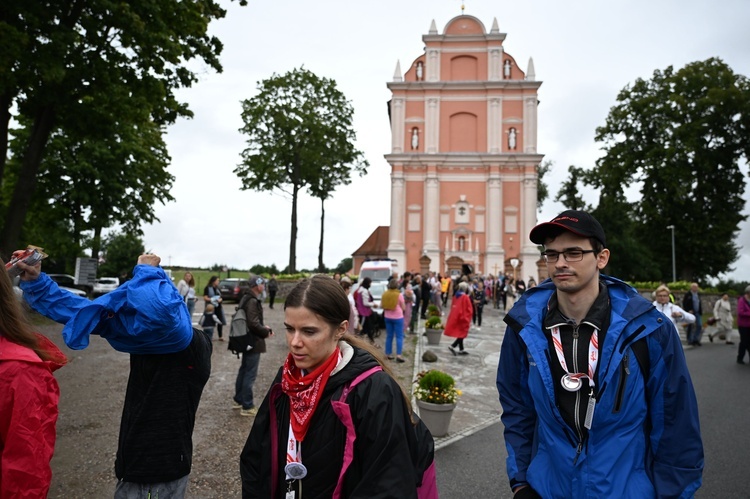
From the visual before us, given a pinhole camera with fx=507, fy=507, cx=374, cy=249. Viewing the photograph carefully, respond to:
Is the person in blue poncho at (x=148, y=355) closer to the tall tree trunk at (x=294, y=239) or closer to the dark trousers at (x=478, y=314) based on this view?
the dark trousers at (x=478, y=314)

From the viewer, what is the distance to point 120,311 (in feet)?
8.40

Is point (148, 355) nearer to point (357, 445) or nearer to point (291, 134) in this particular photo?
point (357, 445)

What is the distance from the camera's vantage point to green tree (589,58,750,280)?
32.6m

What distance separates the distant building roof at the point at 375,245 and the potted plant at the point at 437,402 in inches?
1948

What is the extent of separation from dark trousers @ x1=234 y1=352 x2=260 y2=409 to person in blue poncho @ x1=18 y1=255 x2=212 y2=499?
3945 millimetres

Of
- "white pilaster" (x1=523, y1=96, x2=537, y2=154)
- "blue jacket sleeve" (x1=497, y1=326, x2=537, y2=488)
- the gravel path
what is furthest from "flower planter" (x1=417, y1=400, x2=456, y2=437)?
"white pilaster" (x1=523, y1=96, x2=537, y2=154)

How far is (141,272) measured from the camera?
2650 mm

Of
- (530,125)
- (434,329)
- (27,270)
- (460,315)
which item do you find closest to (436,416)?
(27,270)

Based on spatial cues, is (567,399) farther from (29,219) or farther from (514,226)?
(514,226)

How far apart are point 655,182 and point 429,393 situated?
3394cm

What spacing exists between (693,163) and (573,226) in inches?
1471

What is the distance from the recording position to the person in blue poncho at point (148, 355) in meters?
2.51

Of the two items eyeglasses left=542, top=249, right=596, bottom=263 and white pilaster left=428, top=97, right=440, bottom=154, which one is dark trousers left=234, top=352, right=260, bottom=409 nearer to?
eyeglasses left=542, top=249, right=596, bottom=263

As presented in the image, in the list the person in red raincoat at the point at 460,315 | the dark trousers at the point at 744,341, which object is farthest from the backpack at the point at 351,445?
the dark trousers at the point at 744,341
